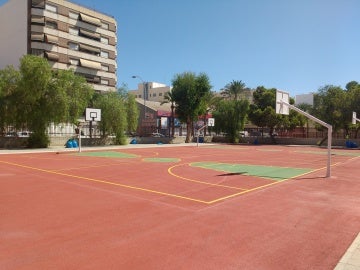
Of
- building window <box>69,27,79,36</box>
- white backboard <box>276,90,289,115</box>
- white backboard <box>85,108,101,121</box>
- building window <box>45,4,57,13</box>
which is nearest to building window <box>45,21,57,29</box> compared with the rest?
building window <box>45,4,57,13</box>

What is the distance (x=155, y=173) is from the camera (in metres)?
16.0

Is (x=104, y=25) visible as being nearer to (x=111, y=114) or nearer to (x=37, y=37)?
(x=37, y=37)

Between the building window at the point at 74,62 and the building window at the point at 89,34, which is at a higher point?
the building window at the point at 89,34

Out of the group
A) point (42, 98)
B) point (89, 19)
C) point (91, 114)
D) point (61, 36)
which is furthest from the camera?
point (89, 19)

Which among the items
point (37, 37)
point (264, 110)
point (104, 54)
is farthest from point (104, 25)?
point (264, 110)

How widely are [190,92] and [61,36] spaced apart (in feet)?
108

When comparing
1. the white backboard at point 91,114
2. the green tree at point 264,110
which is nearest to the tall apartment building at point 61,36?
the white backboard at point 91,114

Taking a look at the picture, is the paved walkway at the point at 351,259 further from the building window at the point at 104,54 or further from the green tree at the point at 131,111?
the building window at the point at 104,54

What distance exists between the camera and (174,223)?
7.69m

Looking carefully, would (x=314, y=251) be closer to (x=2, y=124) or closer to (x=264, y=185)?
(x=264, y=185)

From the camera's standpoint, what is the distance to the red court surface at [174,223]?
18.5ft

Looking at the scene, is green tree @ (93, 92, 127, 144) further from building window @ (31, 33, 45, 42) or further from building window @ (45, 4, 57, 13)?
building window @ (45, 4, 57, 13)

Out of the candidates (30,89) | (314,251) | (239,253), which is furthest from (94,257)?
(30,89)

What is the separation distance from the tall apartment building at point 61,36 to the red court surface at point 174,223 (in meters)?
56.0
